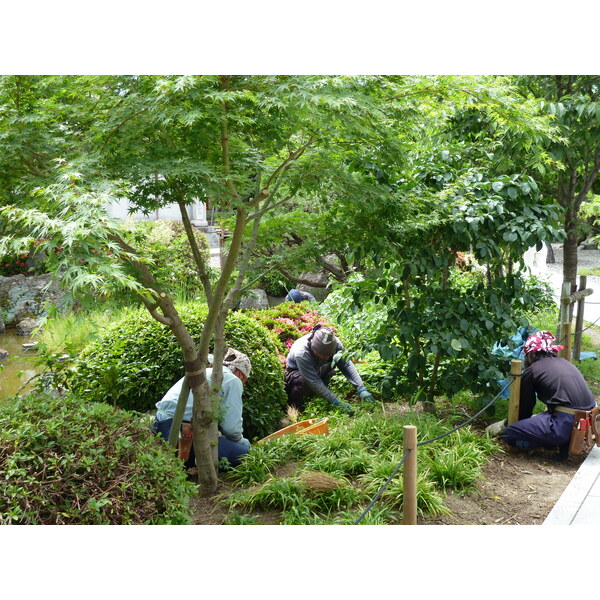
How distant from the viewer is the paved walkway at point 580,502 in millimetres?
4121

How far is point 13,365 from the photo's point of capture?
27.8ft

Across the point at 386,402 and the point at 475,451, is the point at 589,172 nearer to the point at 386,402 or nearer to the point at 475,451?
the point at 386,402

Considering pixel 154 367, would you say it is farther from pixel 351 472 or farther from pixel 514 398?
pixel 514 398

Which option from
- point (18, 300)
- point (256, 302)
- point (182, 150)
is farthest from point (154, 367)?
point (256, 302)

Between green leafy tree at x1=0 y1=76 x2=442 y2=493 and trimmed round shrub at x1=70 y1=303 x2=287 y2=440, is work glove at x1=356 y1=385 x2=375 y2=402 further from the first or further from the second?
green leafy tree at x1=0 y1=76 x2=442 y2=493

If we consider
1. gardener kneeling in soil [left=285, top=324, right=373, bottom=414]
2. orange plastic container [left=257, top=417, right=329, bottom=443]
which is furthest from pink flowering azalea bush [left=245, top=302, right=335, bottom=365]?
orange plastic container [left=257, top=417, right=329, bottom=443]

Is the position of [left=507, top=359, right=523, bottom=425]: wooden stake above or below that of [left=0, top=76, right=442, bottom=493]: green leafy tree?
below

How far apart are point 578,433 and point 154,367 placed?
3.58 m

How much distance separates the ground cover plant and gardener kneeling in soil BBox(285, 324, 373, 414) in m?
0.70

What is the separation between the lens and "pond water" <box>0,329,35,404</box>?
771cm

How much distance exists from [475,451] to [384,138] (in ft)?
8.39

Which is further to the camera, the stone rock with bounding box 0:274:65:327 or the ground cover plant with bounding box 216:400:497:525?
the stone rock with bounding box 0:274:65:327

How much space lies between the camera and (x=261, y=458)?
488 cm

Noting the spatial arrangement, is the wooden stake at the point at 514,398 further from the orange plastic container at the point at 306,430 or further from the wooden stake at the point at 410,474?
the wooden stake at the point at 410,474
